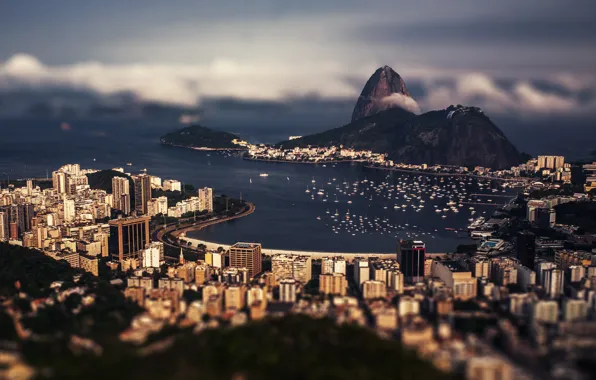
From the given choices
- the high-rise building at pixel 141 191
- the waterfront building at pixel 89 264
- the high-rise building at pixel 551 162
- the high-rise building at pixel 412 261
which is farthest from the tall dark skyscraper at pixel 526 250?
the high-rise building at pixel 551 162

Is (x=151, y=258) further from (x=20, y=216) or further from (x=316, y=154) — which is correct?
(x=316, y=154)

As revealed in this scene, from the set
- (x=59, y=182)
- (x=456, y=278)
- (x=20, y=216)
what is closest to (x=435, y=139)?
(x=59, y=182)

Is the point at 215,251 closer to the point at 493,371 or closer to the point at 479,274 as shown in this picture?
the point at 479,274

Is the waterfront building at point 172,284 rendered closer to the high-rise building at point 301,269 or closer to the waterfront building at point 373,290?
the high-rise building at point 301,269

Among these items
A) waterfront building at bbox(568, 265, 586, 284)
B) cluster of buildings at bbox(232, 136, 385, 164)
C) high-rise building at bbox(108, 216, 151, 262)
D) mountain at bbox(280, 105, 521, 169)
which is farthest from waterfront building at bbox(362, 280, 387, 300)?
cluster of buildings at bbox(232, 136, 385, 164)

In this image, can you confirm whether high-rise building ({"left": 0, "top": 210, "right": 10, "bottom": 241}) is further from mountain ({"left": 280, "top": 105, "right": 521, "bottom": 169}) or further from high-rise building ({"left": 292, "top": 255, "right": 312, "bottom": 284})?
mountain ({"left": 280, "top": 105, "right": 521, "bottom": 169})
